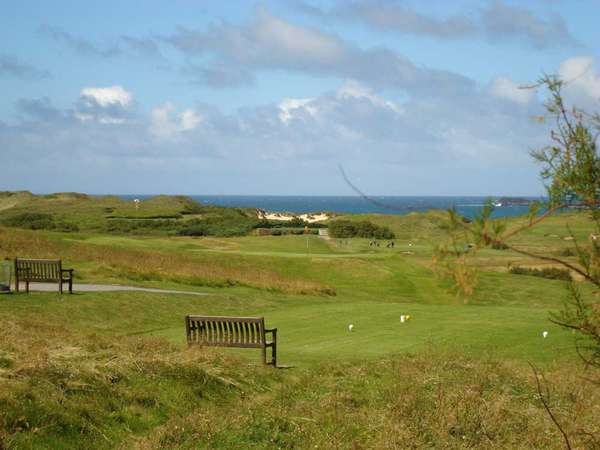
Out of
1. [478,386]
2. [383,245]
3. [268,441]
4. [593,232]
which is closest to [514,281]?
[383,245]

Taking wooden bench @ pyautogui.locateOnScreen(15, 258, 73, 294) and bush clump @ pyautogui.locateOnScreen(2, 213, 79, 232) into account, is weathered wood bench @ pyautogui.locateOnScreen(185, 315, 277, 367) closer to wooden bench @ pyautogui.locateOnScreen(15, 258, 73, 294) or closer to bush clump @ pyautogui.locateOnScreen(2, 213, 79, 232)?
wooden bench @ pyautogui.locateOnScreen(15, 258, 73, 294)

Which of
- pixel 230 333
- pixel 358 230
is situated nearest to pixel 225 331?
pixel 230 333

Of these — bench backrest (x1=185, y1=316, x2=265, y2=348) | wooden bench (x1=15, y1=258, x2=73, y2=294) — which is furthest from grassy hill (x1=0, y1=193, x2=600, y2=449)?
wooden bench (x1=15, y1=258, x2=73, y2=294)

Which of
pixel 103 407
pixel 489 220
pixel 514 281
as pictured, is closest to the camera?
pixel 489 220

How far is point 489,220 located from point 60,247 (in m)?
34.1

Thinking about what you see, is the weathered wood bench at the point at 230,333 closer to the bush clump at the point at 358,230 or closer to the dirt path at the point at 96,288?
the dirt path at the point at 96,288

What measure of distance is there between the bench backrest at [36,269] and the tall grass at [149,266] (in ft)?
18.7

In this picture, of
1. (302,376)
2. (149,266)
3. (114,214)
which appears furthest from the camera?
(114,214)

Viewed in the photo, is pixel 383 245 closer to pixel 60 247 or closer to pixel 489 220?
pixel 60 247

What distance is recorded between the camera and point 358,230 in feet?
205

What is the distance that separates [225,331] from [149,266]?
2074 centimetres

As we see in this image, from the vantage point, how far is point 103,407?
33.2 ft

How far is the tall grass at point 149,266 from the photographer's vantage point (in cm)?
3133

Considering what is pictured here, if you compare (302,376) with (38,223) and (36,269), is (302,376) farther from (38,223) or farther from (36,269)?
(38,223)
